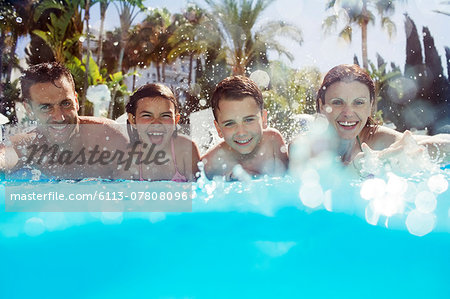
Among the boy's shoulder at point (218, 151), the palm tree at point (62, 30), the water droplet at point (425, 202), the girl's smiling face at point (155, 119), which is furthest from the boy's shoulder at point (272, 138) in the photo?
the palm tree at point (62, 30)

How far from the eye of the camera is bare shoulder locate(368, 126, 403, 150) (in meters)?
3.85

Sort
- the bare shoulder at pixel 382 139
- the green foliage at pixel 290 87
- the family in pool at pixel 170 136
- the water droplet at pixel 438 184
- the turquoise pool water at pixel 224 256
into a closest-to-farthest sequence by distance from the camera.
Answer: the turquoise pool water at pixel 224 256 < the water droplet at pixel 438 184 < the family in pool at pixel 170 136 < the bare shoulder at pixel 382 139 < the green foliage at pixel 290 87

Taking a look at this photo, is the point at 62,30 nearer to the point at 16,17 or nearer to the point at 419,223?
the point at 16,17

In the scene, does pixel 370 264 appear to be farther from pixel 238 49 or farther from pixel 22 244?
pixel 238 49

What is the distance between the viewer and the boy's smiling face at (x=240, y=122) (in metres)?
3.30

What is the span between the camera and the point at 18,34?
21.6m

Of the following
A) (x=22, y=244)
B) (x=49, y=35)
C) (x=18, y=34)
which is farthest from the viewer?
(x=18, y=34)

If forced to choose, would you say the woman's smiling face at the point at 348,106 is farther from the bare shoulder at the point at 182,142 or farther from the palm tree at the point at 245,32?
the palm tree at the point at 245,32

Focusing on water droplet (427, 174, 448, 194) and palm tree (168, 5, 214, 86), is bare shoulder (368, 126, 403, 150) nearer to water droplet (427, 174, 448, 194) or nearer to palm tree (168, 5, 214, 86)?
water droplet (427, 174, 448, 194)

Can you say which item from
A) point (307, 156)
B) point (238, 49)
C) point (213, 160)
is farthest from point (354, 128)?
point (238, 49)

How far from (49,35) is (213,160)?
1572 cm

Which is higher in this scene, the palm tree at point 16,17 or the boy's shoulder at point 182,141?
the palm tree at point 16,17

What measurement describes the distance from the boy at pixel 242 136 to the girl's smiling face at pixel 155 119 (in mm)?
382

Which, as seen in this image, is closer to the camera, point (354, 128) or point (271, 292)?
point (271, 292)
